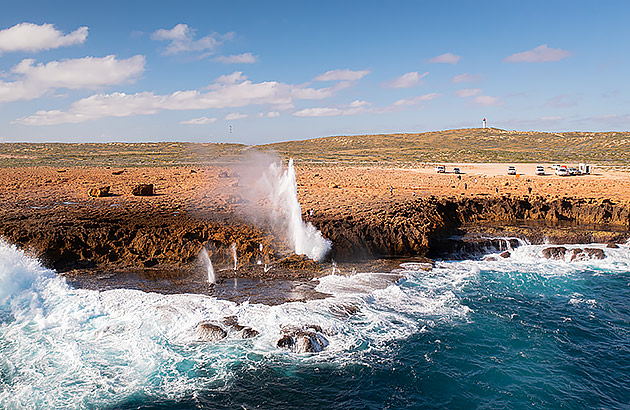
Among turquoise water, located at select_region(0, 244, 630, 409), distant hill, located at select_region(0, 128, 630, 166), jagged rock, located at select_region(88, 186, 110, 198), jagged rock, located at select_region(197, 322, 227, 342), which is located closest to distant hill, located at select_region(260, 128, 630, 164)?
distant hill, located at select_region(0, 128, 630, 166)

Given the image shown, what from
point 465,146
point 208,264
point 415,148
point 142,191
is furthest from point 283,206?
point 465,146

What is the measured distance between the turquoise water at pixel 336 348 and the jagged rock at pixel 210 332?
338 millimetres

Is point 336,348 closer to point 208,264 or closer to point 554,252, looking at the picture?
point 208,264

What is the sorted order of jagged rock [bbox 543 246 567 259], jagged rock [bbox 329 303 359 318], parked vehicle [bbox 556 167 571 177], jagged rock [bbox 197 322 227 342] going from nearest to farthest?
jagged rock [bbox 197 322 227 342] < jagged rock [bbox 329 303 359 318] < jagged rock [bbox 543 246 567 259] < parked vehicle [bbox 556 167 571 177]

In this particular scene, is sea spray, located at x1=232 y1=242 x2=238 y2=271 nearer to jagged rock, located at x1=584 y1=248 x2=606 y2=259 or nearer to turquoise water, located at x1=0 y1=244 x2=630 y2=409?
turquoise water, located at x1=0 y1=244 x2=630 y2=409

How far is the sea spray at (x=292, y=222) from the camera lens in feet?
74.1

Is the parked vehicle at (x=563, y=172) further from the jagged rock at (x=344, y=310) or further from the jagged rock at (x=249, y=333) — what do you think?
the jagged rock at (x=249, y=333)

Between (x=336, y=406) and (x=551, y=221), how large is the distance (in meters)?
26.5

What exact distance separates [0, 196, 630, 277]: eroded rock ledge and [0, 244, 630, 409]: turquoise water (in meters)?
1.88

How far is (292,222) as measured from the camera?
2445 centimetres

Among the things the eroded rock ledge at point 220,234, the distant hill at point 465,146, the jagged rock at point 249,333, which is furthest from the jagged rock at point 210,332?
the distant hill at point 465,146

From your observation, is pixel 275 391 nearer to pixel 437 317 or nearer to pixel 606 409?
pixel 437 317

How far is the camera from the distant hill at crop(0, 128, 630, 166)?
293 feet

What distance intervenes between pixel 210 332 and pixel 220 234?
27.9ft
